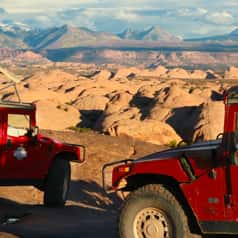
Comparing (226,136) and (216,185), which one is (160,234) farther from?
(226,136)

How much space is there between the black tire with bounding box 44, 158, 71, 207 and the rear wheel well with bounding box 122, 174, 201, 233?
4.43 meters

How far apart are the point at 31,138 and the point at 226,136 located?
558cm

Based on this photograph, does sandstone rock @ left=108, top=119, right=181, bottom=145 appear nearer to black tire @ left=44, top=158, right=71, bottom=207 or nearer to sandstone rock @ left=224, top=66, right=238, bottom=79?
black tire @ left=44, top=158, right=71, bottom=207

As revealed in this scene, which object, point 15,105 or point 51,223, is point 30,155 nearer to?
point 15,105

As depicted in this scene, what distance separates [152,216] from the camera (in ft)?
26.5

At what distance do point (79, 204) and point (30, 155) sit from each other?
140 inches

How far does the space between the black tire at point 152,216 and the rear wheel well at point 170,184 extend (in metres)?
0.10

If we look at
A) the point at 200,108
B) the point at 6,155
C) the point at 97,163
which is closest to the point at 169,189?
the point at 6,155

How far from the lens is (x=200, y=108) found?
3425 centimetres

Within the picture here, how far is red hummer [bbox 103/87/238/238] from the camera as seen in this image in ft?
25.1

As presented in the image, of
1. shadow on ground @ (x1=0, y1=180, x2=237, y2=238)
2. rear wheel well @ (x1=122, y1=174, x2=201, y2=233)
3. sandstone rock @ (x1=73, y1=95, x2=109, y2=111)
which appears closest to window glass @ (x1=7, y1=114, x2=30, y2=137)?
shadow on ground @ (x1=0, y1=180, x2=237, y2=238)

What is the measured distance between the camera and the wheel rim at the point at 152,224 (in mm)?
7965

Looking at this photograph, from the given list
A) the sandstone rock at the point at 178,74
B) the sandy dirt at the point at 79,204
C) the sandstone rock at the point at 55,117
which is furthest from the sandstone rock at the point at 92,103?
the sandstone rock at the point at 178,74

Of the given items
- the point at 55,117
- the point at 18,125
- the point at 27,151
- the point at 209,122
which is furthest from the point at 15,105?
the point at 55,117
